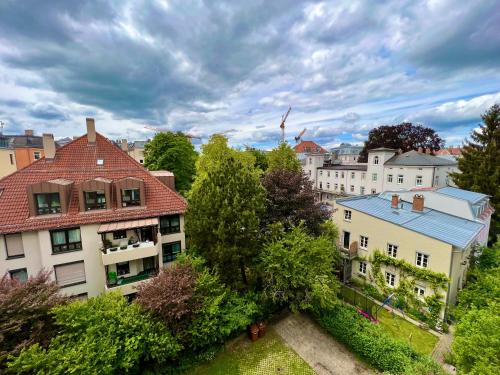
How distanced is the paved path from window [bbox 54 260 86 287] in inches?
586

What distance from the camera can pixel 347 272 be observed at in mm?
24031

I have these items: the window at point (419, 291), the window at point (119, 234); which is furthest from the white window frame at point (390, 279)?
the window at point (119, 234)

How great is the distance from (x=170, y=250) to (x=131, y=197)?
18.3ft

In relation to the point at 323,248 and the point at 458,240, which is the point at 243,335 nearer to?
the point at 323,248

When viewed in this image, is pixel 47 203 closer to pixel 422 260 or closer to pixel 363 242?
pixel 363 242

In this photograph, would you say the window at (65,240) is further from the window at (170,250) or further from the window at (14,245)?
the window at (170,250)

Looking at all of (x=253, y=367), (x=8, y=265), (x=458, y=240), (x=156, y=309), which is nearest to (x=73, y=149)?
(x=8, y=265)

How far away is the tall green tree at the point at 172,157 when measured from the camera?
38.0 meters

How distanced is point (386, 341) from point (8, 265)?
2455 centimetres

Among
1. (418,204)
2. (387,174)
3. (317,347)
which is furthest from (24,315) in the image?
(387,174)

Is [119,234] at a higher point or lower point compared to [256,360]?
higher

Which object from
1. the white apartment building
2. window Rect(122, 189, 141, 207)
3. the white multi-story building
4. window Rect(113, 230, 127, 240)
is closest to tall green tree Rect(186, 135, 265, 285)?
the white apartment building

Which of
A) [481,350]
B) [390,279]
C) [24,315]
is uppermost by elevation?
[24,315]

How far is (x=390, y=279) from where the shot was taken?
20812 mm
